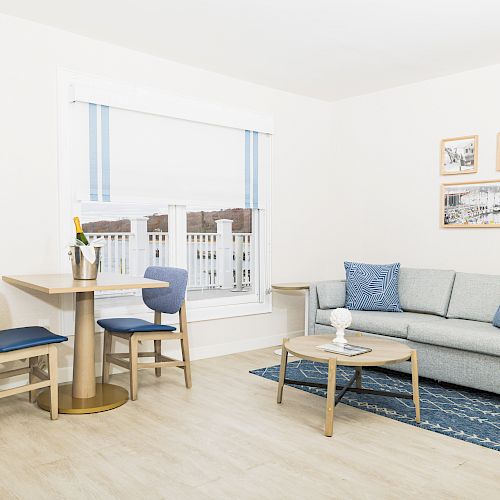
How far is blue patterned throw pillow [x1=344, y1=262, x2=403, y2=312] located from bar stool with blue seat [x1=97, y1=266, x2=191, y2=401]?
66.0 inches

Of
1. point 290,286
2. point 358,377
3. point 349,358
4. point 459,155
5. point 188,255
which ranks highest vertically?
point 459,155

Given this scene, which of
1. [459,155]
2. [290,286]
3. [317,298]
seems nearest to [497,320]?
[317,298]

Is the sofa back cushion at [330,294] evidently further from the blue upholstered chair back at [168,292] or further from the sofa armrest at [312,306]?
the blue upholstered chair back at [168,292]

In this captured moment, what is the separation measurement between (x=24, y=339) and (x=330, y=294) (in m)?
2.69

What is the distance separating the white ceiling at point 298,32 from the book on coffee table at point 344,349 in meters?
2.20

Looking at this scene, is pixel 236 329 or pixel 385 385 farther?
pixel 236 329

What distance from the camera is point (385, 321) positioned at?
4438 mm

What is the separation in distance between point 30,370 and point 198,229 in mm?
2222

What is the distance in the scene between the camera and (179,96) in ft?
15.6

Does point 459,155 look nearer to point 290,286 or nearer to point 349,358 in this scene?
point 290,286

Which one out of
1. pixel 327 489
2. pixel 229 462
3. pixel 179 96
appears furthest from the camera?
pixel 179 96

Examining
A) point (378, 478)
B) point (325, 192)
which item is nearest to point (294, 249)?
point (325, 192)

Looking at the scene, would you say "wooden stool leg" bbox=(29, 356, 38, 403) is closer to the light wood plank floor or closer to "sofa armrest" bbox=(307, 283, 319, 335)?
the light wood plank floor

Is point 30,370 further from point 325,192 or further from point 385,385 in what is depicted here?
point 325,192
